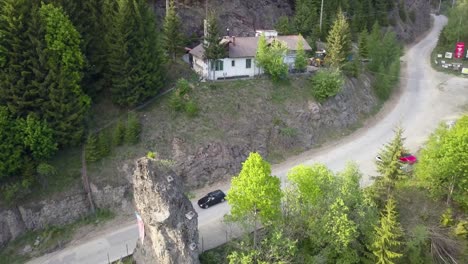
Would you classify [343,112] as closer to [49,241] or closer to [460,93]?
[460,93]

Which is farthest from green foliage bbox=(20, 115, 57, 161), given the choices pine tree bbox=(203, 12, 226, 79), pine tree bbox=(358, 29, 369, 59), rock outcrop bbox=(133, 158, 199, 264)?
pine tree bbox=(358, 29, 369, 59)

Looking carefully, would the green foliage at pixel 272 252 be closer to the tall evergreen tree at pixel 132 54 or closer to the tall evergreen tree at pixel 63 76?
the tall evergreen tree at pixel 63 76

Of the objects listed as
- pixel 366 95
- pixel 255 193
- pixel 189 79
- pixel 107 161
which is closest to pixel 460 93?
pixel 366 95

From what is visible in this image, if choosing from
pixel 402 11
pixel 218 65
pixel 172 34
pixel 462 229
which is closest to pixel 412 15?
pixel 402 11

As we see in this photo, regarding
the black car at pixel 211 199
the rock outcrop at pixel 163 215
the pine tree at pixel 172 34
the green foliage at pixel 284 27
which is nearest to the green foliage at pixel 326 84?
the green foliage at pixel 284 27

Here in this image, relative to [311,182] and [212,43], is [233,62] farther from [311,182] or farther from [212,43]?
[311,182]
